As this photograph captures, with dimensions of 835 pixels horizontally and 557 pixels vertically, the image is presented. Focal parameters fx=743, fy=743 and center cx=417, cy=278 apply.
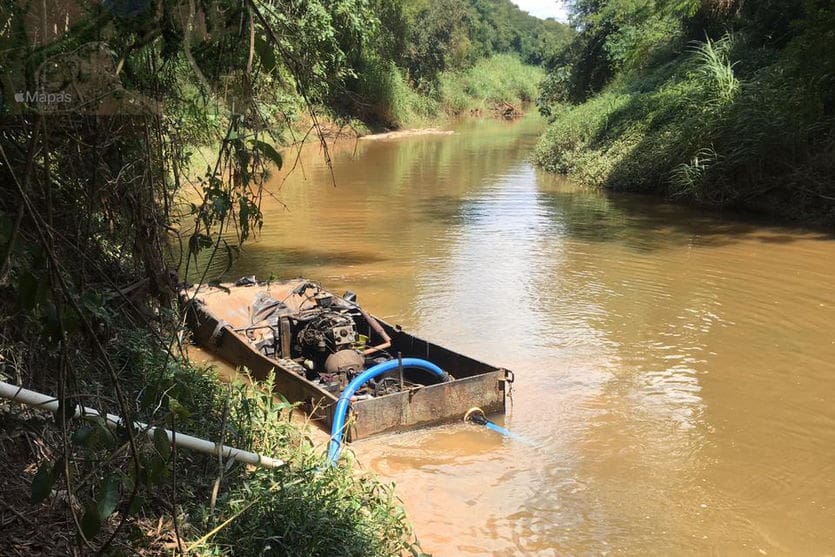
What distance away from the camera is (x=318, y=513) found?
3625mm

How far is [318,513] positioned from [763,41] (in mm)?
18738

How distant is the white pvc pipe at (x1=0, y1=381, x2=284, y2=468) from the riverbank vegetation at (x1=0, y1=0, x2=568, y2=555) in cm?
7

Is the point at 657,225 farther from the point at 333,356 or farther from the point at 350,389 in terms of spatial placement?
the point at 350,389

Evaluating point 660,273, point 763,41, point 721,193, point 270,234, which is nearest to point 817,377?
point 660,273

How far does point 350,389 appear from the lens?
5.64m

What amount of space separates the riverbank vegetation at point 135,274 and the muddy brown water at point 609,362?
1.54 m

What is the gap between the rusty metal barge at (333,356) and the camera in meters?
6.06

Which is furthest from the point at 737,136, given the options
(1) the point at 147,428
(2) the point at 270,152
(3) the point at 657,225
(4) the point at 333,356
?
(1) the point at 147,428

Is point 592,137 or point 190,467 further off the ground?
point 592,137

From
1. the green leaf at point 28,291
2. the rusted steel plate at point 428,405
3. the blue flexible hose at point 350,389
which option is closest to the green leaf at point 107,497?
the green leaf at point 28,291

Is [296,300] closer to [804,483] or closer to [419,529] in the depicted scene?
[419,529]

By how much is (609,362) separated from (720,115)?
9.85 meters
